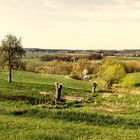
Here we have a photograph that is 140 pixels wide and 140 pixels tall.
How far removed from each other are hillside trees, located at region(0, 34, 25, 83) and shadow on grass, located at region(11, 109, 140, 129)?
1329 inches

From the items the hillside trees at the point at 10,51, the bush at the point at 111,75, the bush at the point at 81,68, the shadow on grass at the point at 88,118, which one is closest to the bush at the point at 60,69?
the bush at the point at 81,68

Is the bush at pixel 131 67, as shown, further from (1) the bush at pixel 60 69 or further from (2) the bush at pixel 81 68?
(1) the bush at pixel 60 69

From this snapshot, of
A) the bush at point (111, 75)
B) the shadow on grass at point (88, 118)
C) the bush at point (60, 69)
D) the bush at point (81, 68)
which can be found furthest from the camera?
the bush at point (60, 69)

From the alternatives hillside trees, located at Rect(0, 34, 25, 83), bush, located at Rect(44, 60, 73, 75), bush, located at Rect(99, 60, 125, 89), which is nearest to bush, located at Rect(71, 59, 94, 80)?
bush, located at Rect(44, 60, 73, 75)

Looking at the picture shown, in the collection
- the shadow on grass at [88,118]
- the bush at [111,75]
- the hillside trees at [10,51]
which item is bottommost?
the shadow on grass at [88,118]

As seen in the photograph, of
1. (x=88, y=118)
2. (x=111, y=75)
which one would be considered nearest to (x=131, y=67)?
(x=111, y=75)

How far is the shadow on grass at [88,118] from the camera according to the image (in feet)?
85.9

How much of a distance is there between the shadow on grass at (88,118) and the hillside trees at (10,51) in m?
33.7

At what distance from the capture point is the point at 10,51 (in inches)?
2441

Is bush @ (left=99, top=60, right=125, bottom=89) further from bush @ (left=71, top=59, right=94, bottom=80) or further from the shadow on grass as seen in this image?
the shadow on grass

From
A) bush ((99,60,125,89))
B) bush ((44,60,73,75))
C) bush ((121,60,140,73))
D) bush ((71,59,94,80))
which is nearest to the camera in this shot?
bush ((99,60,125,89))

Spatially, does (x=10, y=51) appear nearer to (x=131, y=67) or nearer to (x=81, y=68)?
(x=81, y=68)

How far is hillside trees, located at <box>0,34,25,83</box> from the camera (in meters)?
61.8

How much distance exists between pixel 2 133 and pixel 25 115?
7757 mm
